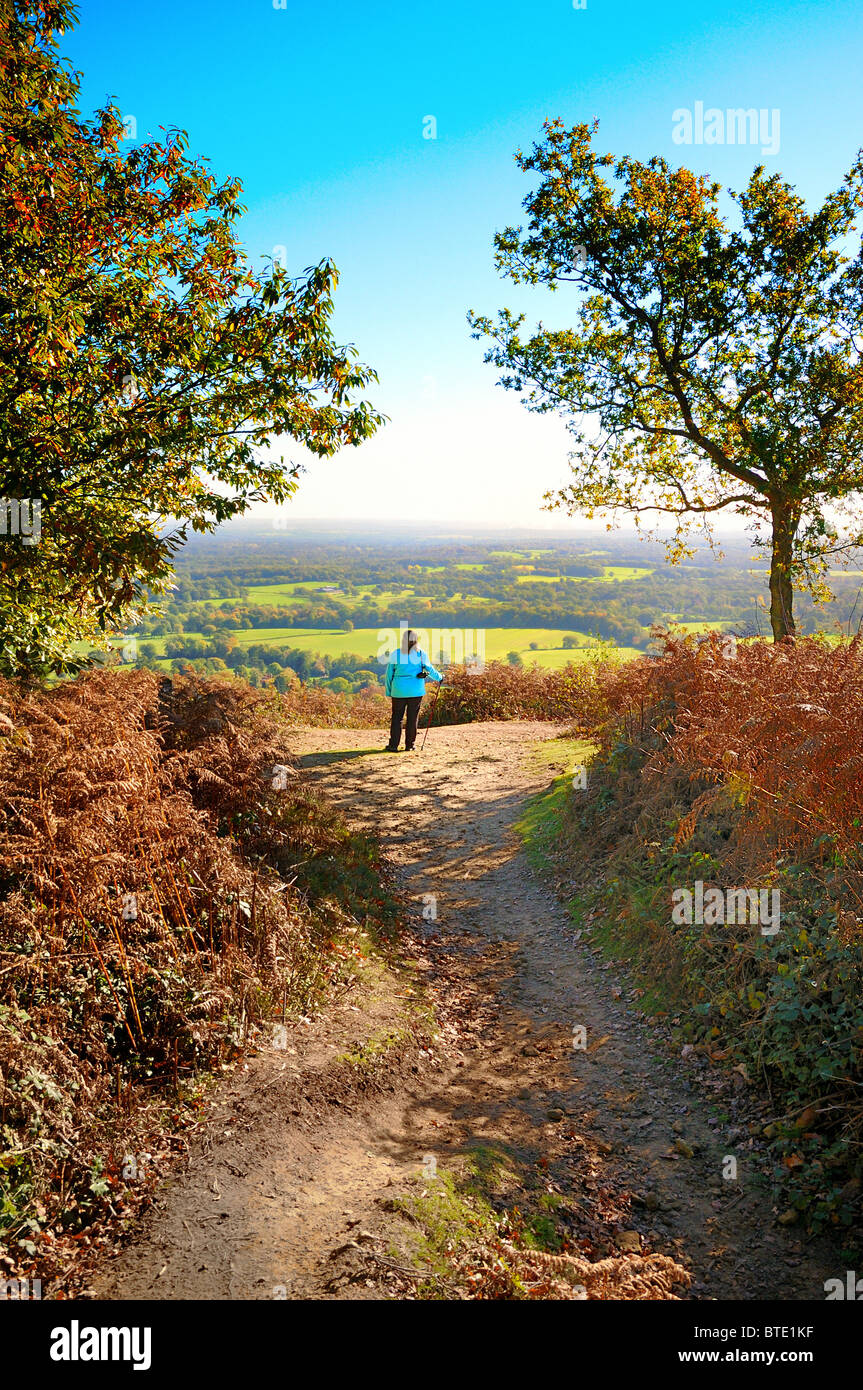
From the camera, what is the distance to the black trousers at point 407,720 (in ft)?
49.3

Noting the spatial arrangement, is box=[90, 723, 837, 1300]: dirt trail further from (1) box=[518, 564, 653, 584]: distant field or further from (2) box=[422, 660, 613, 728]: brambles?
(1) box=[518, 564, 653, 584]: distant field

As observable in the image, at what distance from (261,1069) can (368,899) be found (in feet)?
10.7

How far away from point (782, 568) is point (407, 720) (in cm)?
821

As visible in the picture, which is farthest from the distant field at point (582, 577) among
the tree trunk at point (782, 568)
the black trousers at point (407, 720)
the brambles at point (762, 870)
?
the brambles at point (762, 870)

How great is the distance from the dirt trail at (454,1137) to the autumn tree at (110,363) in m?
4.86

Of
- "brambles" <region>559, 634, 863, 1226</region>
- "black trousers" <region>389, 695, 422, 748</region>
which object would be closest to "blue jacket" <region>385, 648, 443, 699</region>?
"black trousers" <region>389, 695, 422, 748</region>

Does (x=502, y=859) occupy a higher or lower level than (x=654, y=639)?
lower

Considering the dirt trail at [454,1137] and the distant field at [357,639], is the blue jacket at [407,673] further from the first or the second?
the distant field at [357,639]

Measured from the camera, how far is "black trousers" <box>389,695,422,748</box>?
Result: 15.0 meters

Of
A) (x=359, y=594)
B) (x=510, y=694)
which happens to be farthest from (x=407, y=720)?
(x=359, y=594)

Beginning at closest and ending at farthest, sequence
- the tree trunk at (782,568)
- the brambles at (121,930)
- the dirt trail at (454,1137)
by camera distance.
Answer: the dirt trail at (454,1137) → the brambles at (121,930) → the tree trunk at (782,568)
